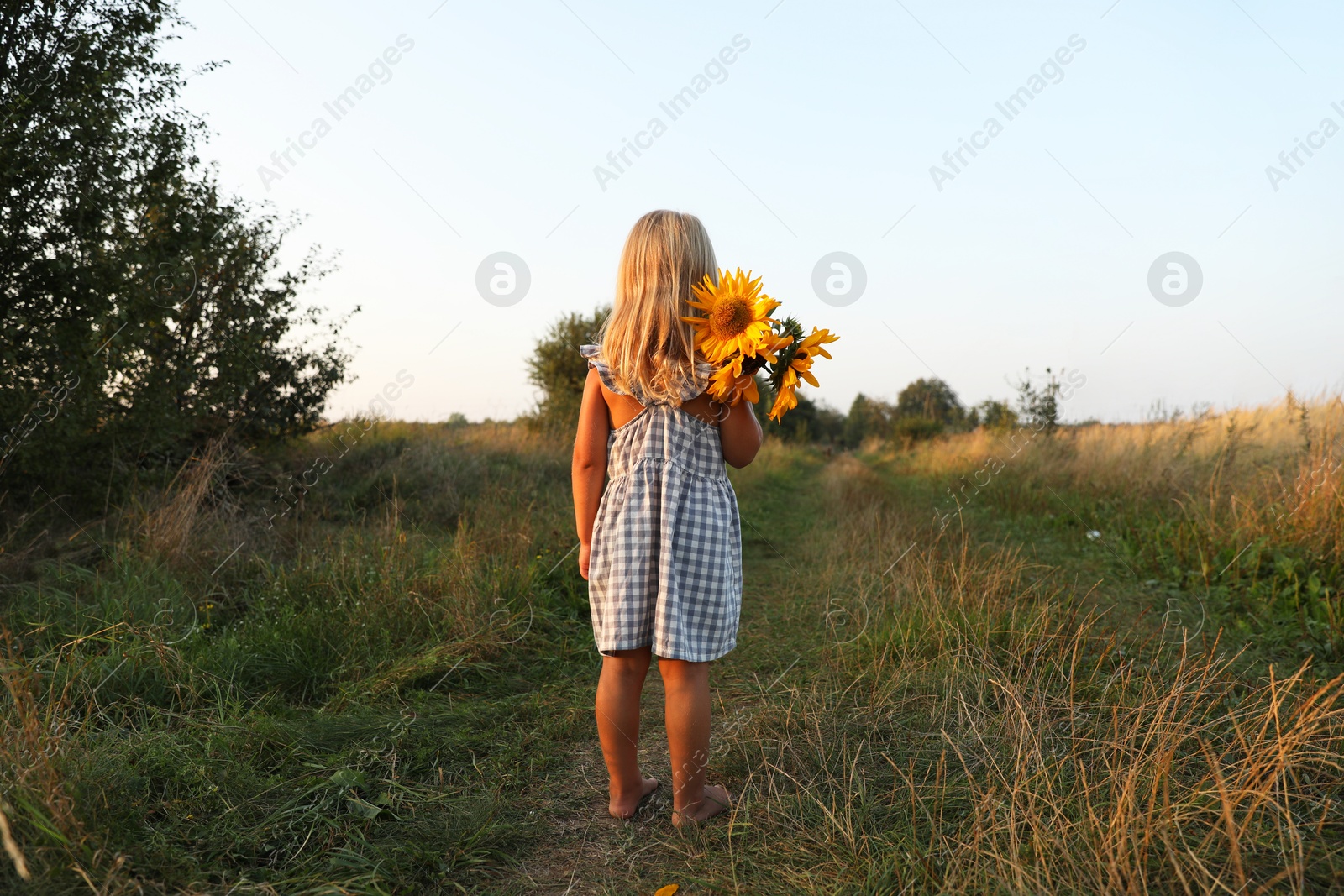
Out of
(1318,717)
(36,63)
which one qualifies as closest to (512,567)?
(1318,717)

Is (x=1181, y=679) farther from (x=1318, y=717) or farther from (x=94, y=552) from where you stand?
(x=94, y=552)

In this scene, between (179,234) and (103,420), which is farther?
(179,234)

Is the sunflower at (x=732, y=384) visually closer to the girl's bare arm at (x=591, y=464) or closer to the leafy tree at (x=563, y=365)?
the girl's bare arm at (x=591, y=464)

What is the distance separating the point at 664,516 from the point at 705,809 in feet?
3.19

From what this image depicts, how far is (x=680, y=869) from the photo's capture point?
2201 mm

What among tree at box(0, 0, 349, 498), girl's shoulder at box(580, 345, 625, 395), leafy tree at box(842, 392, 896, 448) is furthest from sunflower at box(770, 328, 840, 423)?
leafy tree at box(842, 392, 896, 448)

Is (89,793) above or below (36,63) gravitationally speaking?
below

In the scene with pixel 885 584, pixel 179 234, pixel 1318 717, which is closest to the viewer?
pixel 1318 717

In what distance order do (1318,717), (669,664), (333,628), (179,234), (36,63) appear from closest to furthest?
(1318,717)
(669,664)
(333,628)
(36,63)
(179,234)

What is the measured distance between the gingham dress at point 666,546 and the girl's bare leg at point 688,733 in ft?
0.26

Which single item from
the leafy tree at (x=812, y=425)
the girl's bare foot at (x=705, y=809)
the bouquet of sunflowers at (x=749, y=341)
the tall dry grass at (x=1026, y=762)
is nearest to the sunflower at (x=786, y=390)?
the bouquet of sunflowers at (x=749, y=341)

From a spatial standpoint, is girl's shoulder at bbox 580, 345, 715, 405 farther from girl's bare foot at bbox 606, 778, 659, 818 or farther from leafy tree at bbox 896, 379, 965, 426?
leafy tree at bbox 896, 379, 965, 426

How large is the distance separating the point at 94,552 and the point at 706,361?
188 inches

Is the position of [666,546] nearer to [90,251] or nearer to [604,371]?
[604,371]
